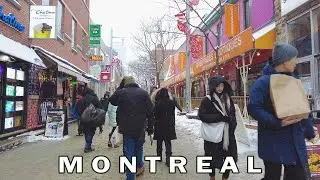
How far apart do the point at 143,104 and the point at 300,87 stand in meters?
2.79

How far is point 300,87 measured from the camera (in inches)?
135

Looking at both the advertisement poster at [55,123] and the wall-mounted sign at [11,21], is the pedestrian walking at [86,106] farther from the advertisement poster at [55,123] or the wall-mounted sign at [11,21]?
the wall-mounted sign at [11,21]

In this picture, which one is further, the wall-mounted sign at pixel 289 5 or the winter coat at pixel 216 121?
the wall-mounted sign at pixel 289 5

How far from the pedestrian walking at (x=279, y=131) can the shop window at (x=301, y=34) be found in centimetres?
725

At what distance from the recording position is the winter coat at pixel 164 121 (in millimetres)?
7461

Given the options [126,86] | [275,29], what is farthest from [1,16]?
[275,29]

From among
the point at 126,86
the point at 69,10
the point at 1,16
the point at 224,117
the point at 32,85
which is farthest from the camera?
the point at 69,10

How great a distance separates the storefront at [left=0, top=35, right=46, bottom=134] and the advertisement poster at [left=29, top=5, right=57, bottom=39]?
2.40ft

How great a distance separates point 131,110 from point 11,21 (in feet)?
25.9

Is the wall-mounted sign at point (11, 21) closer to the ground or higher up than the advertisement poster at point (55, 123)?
higher up

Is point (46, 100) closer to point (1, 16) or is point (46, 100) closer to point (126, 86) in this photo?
point (1, 16)

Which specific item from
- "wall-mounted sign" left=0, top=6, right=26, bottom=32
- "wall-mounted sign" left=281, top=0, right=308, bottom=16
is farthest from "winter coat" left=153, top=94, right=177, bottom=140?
"wall-mounted sign" left=0, top=6, right=26, bottom=32

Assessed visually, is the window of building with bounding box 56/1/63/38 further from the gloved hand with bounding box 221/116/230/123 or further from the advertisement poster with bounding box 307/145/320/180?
the advertisement poster with bounding box 307/145/320/180

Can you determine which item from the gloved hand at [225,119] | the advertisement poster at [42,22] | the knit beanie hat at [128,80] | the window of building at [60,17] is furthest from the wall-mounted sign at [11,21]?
the gloved hand at [225,119]
